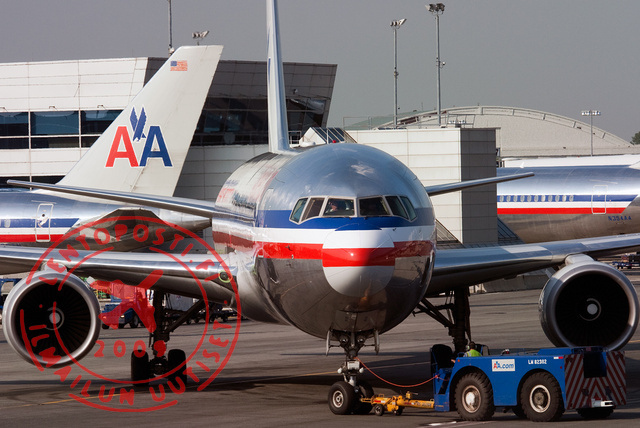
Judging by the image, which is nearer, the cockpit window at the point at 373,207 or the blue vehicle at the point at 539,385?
the cockpit window at the point at 373,207

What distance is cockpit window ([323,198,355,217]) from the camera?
50.5 ft

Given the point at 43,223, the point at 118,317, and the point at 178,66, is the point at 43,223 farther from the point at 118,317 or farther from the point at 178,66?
the point at 178,66

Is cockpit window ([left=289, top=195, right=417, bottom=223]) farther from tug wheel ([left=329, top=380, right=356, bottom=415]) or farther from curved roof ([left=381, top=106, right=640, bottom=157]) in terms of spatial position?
curved roof ([left=381, top=106, right=640, bottom=157])

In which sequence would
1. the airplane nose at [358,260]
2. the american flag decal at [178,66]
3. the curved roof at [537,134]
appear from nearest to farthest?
the airplane nose at [358,260] → the american flag decal at [178,66] → the curved roof at [537,134]

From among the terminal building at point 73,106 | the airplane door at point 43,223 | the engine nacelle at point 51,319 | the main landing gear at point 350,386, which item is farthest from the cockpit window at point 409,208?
the terminal building at point 73,106

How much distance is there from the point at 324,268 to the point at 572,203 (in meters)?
54.3

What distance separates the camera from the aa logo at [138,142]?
124ft

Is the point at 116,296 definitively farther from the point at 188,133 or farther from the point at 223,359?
the point at 223,359

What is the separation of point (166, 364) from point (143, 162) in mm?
16413

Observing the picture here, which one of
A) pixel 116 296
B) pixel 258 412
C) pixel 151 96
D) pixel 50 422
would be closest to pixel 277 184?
pixel 258 412

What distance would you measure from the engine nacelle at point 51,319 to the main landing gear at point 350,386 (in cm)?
542

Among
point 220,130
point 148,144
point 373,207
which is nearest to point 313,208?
point 373,207

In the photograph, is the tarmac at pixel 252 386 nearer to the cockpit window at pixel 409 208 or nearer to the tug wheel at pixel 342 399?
the tug wheel at pixel 342 399

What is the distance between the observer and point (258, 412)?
60.1 ft
